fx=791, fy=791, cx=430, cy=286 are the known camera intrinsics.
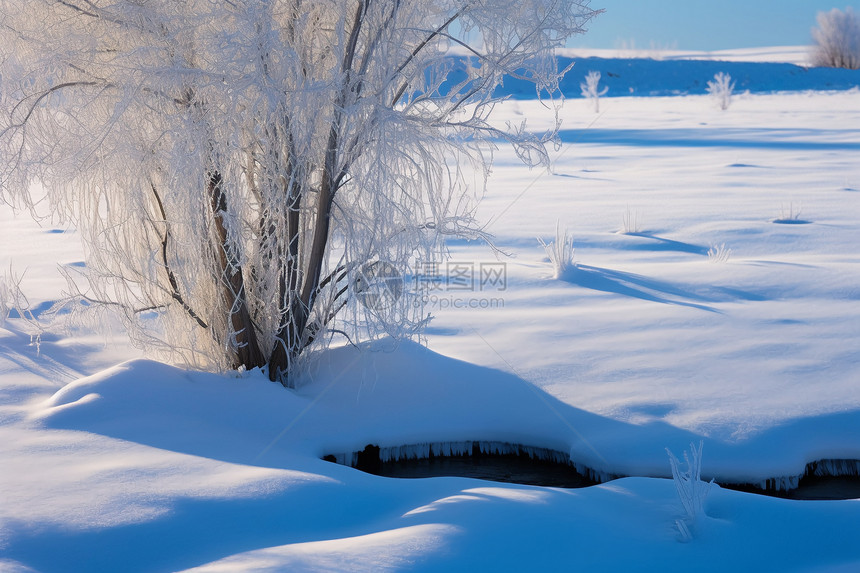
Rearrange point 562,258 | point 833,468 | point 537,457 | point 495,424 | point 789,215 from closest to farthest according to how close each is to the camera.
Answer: point 833,468 → point 537,457 → point 495,424 → point 562,258 → point 789,215

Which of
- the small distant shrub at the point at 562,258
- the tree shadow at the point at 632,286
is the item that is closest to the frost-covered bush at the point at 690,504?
the tree shadow at the point at 632,286

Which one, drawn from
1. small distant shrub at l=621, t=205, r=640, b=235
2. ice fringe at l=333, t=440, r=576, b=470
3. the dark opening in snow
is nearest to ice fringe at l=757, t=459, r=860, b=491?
the dark opening in snow

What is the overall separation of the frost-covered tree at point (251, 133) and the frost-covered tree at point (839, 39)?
126 feet

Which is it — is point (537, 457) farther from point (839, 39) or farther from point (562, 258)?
point (839, 39)

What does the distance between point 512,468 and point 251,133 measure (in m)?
2.11

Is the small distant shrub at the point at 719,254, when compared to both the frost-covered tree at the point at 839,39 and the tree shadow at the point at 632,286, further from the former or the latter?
the frost-covered tree at the point at 839,39

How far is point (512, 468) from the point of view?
397 cm

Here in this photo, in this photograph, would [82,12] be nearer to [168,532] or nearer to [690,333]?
[168,532]

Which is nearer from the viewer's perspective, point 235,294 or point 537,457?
point 537,457

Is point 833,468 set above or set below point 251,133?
below

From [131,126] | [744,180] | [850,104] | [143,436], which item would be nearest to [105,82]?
[131,126]

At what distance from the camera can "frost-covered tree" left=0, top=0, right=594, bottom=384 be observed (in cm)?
361

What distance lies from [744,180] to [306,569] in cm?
966

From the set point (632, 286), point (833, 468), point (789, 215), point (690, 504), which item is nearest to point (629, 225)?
point (789, 215)
